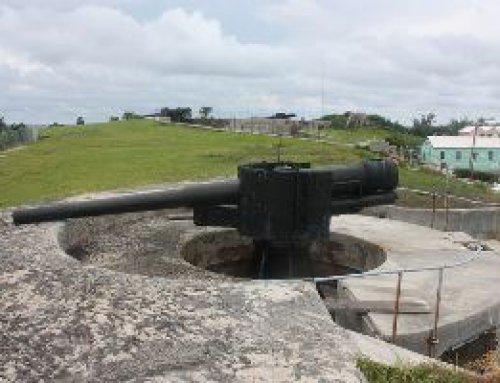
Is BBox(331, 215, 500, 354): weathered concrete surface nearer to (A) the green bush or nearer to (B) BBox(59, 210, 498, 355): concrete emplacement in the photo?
(B) BBox(59, 210, 498, 355): concrete emplacement

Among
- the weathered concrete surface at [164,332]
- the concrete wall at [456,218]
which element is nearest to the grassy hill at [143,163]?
the concrete wall at [456,218]

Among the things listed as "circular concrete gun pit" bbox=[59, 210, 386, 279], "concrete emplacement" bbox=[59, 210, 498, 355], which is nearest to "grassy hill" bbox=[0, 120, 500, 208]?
"circular concrete gun pit" bbox=[59, 210, 386, 279]

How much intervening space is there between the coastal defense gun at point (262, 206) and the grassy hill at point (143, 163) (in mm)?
4487

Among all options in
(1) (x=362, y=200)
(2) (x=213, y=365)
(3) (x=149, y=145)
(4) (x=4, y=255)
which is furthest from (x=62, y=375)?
(3) (x=149, y=145)

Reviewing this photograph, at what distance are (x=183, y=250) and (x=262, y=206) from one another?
7.53 feet

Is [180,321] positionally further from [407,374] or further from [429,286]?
[429,286]

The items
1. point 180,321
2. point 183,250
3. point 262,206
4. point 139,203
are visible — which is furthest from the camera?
point 183,250

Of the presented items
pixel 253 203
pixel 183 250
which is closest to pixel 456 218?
pixel 183 250

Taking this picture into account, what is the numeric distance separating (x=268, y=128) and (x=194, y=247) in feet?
95.3

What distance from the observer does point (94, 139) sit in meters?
32.8

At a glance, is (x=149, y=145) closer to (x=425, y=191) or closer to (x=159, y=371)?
(x=425, y=191)

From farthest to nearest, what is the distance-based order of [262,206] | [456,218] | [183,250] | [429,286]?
1. [456,218]
2. [183,250]
3. [429,286]
4. [262,206]

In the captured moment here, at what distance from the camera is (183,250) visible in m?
9.69

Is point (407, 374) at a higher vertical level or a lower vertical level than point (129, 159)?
lower
